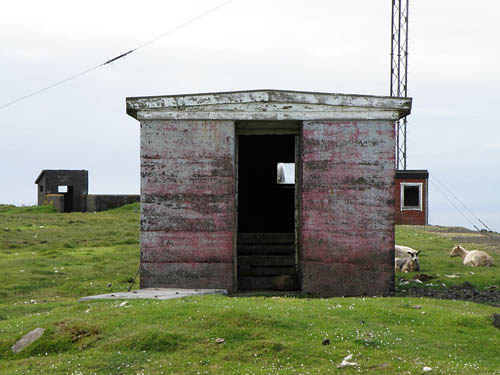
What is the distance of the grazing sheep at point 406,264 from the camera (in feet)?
70.5

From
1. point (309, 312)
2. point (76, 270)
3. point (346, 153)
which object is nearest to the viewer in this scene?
point (309, 312)

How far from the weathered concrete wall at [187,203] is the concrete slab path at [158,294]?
18.6 inches

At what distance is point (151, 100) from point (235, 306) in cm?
659

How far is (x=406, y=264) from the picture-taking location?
71.8 feet

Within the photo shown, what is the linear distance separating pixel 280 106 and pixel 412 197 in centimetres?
2898

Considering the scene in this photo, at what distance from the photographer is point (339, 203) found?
52.8 ft

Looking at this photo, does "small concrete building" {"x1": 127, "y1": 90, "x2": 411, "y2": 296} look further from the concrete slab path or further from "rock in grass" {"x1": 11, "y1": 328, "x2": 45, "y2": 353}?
"rock in grass" {"x1": 11, "y1": 328, "x2": 45, "y2": 353}

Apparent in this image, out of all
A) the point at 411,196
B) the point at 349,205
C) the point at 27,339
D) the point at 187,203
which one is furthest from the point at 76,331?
the point at 411,196

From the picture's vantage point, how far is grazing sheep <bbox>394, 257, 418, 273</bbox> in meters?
21.5

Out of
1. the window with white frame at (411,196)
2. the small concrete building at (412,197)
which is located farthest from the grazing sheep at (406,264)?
the window with white frame at (411,196)

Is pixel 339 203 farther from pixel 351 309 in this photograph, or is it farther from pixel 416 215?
pixel 416 215

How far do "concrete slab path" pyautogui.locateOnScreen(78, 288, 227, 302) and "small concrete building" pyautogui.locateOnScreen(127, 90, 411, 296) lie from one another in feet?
1.52

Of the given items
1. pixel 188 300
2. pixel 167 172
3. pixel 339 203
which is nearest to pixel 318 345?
pixel 188 300

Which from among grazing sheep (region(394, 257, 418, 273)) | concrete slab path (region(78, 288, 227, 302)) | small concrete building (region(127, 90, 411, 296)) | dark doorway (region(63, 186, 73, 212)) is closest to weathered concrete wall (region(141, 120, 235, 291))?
small concrete building (region(127, 90, 411, 296))
